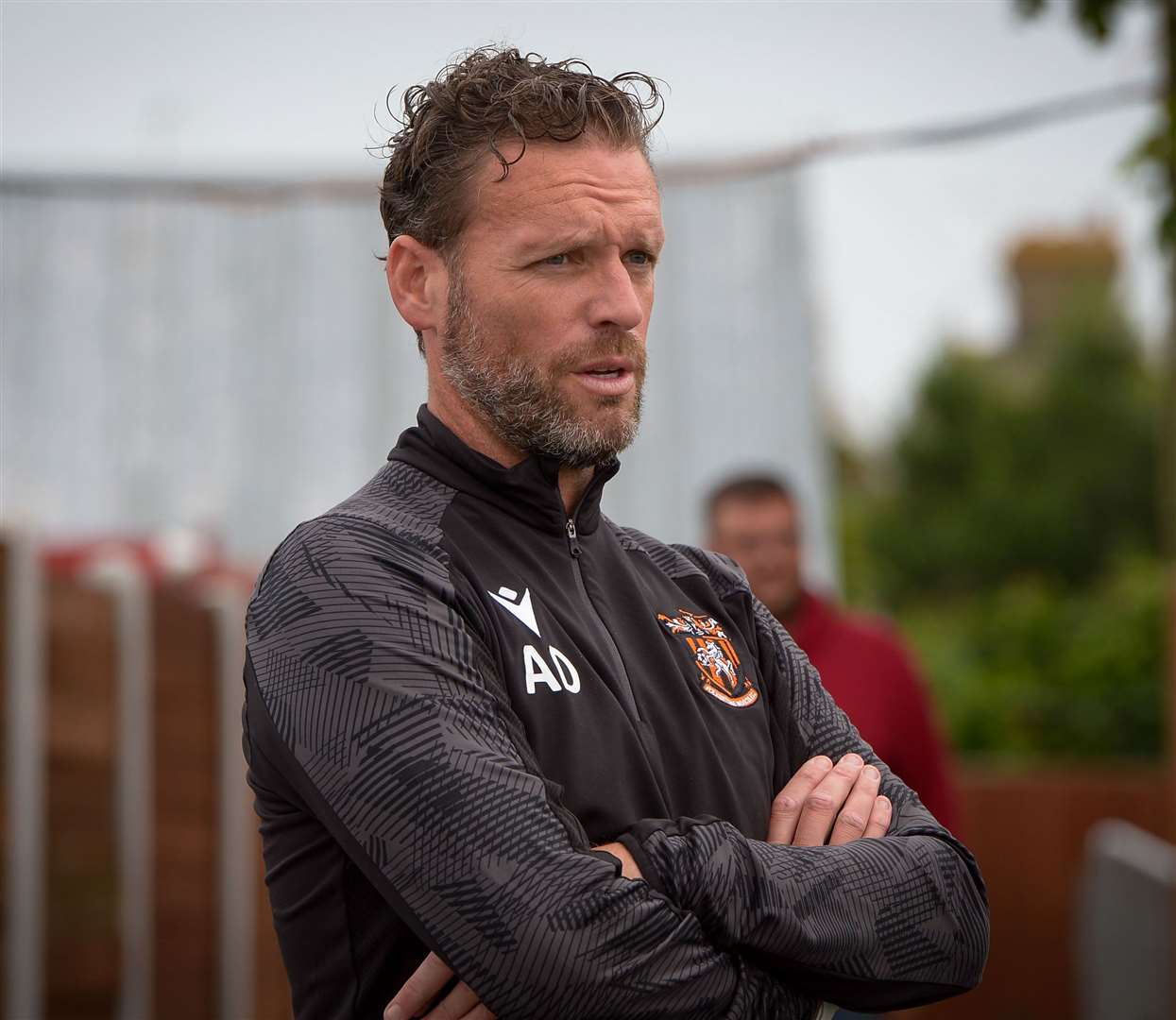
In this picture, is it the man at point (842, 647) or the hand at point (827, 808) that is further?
the man at point (842, 647)

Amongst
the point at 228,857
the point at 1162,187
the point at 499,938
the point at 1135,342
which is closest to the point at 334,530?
the point at 499,938

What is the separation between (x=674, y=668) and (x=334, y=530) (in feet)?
1.26

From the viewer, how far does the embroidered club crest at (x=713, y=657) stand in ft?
5.87

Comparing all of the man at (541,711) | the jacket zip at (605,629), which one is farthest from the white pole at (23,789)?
the jacket zip at (605,629)

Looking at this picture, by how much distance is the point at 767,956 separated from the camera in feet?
5.05

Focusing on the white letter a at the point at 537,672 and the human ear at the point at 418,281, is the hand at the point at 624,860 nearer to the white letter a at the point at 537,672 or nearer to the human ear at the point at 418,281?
the white letter a at the point at 537,672

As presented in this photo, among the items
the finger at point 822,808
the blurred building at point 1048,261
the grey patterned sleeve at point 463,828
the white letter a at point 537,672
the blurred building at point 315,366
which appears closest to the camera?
the grey patterned sleeve at point 463,828

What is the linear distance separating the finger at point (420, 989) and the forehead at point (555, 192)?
73 cm

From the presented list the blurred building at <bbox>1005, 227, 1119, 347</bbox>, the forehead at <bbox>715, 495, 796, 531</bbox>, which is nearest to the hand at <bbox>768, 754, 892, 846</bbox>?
the forehead at <bbox>715, 495, 796, 531</bbox>

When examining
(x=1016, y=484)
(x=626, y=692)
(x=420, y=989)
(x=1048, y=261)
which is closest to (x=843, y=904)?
(x=626, y=692)

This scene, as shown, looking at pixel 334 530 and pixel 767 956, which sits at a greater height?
pixel 334 530

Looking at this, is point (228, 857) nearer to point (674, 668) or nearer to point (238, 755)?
point (238, 755)

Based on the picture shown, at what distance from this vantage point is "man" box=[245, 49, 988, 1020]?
147cm

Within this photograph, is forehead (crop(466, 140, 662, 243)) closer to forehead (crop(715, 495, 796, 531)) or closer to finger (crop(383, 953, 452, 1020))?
finger (crop(383, 953, 452, 1020))
